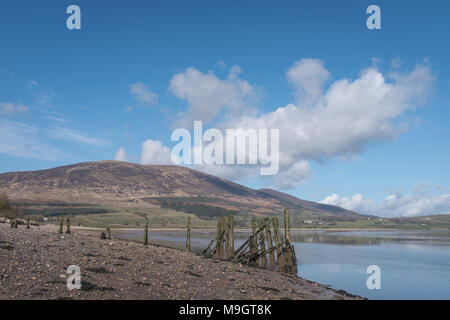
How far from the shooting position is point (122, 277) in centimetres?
1734

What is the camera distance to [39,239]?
23500 mm

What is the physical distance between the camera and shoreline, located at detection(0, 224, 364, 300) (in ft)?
47.3

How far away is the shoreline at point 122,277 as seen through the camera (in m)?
14.4

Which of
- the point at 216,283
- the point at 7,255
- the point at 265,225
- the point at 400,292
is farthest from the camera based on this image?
the point at 265,225
